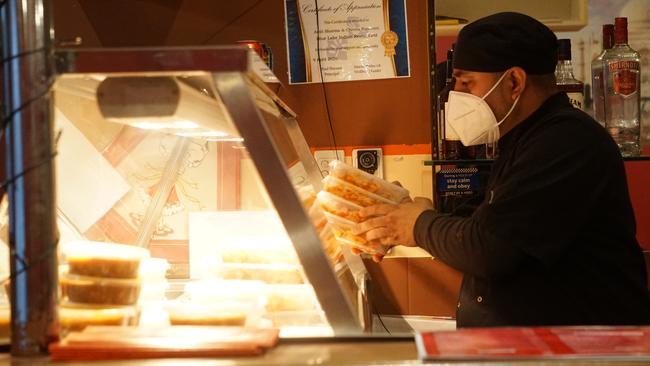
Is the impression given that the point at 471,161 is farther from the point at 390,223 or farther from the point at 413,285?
the point at 390,223

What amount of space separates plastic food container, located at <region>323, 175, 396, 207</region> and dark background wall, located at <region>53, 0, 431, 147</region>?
A: 1013 mm

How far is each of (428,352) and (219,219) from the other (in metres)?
1.05

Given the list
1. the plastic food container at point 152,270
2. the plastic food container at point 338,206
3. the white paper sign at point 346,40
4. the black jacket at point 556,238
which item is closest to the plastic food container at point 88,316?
the plastic food container at point 152,270

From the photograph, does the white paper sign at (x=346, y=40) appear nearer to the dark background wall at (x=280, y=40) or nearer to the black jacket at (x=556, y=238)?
the dark background wall at (x=280, y=40)

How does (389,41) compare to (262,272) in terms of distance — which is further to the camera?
(389,41)

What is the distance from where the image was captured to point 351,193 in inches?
85.8

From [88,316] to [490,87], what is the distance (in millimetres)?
1442

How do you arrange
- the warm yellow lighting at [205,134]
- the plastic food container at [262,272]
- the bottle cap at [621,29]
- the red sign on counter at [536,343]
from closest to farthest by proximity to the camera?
the red sign on counter at [536,343]
the plastic food container at [262,272]
the warm yellow lighting at [205,134]
the bottle cap at [621,29]

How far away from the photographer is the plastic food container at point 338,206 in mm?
2137

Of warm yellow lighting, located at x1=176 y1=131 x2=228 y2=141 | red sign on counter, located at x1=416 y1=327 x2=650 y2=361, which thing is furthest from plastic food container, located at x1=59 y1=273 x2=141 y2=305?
red sign on counter, located at x1=416 y1=327 x2=650 y2=361

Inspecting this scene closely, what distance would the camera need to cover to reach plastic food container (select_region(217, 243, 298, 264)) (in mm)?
1802

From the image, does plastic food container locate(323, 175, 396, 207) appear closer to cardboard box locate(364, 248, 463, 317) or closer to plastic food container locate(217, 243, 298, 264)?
plastic food container locate(217, 243, 298, 264)

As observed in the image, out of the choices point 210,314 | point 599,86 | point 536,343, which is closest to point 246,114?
point 210,314

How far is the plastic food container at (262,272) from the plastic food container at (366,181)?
418mm
